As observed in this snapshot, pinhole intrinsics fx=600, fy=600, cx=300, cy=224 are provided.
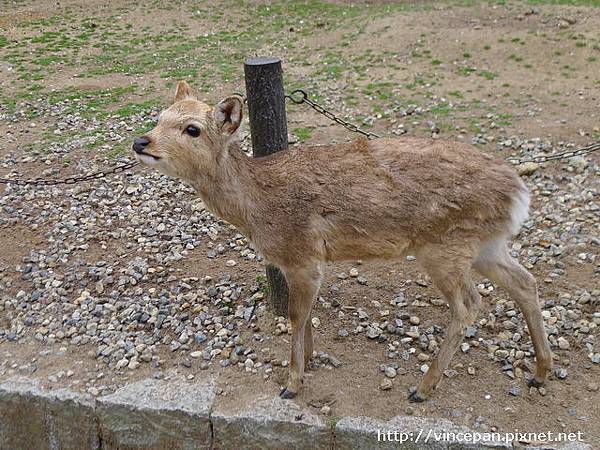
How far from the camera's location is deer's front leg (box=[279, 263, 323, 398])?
178 inches

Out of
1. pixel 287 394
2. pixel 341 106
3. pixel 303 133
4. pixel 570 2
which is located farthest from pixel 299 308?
pixel 570 2

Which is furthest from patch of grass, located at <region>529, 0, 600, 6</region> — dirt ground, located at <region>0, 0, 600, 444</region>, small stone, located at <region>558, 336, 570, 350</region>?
small stone, located at <region>558, 336, 570, 350</region>

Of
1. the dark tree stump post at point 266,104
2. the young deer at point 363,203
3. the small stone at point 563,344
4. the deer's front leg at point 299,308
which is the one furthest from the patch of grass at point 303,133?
the small stone at point 563,344

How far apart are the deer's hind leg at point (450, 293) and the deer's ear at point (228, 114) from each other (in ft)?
5.42

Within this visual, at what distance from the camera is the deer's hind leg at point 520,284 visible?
4641 millimetres

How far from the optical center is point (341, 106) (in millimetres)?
10719

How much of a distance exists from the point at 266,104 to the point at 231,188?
3.41ft

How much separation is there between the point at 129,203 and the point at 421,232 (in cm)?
467

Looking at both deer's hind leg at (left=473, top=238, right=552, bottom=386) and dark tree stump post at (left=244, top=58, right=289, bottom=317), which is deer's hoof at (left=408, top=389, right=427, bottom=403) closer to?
deer's hind leg at (left=473, top=238, right=552, bottom=386)

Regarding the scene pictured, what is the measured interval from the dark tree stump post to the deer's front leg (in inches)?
52.6

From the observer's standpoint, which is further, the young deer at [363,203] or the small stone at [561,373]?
the small stone at [561,373]

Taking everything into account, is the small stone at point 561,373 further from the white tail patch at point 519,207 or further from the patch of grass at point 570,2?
the patch of grass at point 570,2

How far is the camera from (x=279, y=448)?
463 centimetres

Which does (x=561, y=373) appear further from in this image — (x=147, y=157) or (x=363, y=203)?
(x=147, y=157)
